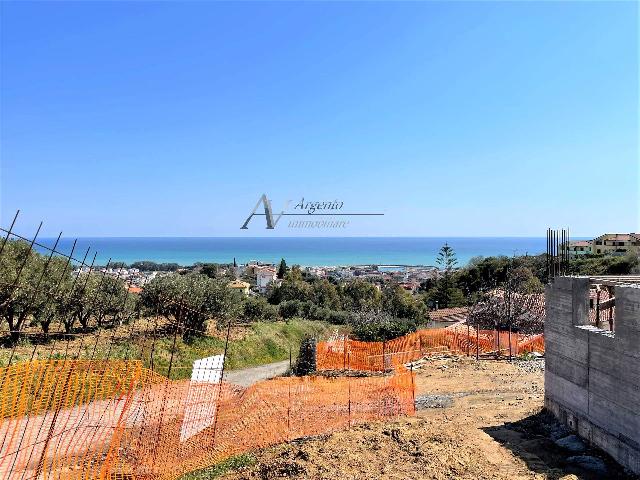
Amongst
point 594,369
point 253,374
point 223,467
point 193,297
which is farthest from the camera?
point 193,297

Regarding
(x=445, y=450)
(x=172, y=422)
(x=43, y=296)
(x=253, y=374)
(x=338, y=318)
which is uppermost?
(x=43, y=296)

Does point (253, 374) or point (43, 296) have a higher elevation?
point (43, 296)

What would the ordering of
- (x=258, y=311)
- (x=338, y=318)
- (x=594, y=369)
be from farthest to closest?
(x=338, y=318) → (x=258, y=311) → (x=594, y=369)

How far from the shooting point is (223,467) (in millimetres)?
9570

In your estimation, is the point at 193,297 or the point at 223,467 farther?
the point at 193,297

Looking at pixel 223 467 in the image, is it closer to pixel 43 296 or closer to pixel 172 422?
pixel 172 422

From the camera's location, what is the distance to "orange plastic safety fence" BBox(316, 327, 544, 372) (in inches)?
799

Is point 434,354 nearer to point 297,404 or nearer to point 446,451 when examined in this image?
point 297,404

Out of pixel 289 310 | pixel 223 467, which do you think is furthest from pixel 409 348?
pixel 289 310

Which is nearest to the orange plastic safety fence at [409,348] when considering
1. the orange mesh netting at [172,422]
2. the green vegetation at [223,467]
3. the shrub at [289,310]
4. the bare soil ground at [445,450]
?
the orange mesh netting at [172,422]

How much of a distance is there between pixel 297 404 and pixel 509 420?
5468 mm

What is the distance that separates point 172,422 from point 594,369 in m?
9.36

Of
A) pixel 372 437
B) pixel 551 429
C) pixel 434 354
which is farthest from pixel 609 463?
pixel 434 354

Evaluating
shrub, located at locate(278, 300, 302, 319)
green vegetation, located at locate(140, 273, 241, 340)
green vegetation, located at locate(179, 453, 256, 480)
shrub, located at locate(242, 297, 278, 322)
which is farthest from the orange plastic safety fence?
shrub, located at locate(278, 300, 302, 319)
